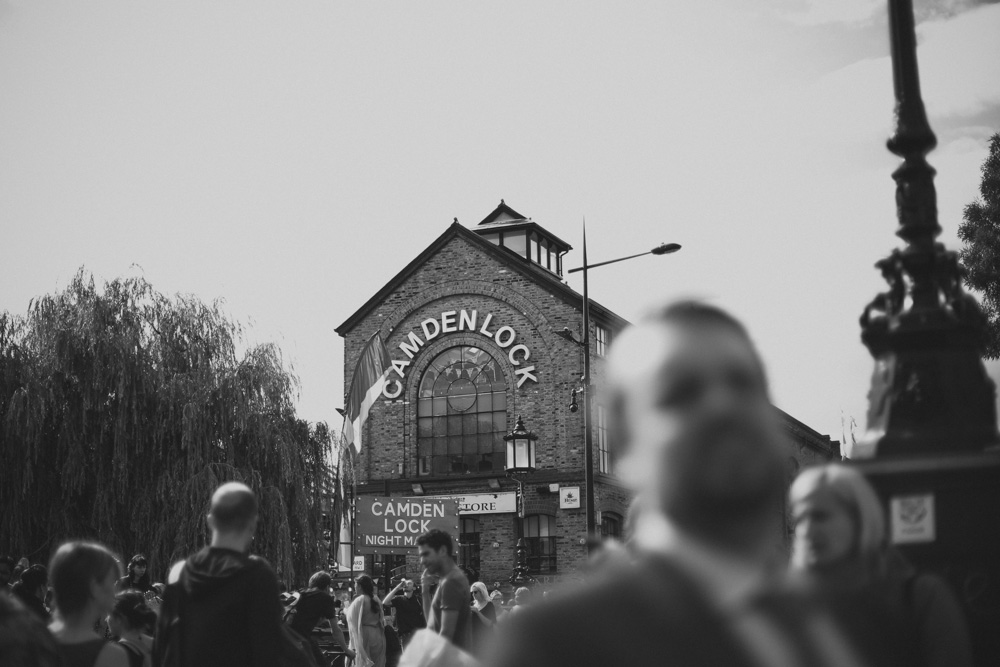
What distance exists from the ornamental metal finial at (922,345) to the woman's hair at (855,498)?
2.86m

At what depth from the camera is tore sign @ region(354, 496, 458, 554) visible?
67.1 feet

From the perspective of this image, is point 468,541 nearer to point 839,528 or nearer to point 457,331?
point 457,331

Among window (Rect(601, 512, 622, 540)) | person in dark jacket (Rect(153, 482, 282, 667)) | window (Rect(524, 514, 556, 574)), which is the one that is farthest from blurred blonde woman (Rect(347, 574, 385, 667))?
window (Rect(601, 512, 622, 540))

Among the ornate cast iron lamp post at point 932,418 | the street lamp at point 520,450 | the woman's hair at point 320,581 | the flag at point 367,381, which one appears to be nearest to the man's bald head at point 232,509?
the ornate cast iron lamp post at point 932,418

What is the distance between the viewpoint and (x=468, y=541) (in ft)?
116

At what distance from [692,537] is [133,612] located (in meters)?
6.72

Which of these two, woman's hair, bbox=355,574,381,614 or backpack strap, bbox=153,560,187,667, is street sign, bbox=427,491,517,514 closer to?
woman's hair, bbox=355,574,381,614

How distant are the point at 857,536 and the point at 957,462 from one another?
282 centimetres

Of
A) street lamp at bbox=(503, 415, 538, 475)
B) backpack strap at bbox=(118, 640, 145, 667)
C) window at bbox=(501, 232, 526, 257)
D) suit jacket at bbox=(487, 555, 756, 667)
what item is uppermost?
window at bbox=(501, 232, 526, 257)

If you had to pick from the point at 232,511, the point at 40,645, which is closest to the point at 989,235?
the point at 232,511

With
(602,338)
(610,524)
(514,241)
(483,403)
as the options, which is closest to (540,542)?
(610,524)

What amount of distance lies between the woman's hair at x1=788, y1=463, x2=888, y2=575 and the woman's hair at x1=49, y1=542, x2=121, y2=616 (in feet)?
11.1

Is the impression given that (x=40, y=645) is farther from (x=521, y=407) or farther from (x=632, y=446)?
(x=521, y=407)

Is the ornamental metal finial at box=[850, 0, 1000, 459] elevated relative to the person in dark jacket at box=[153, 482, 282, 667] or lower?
elevated
